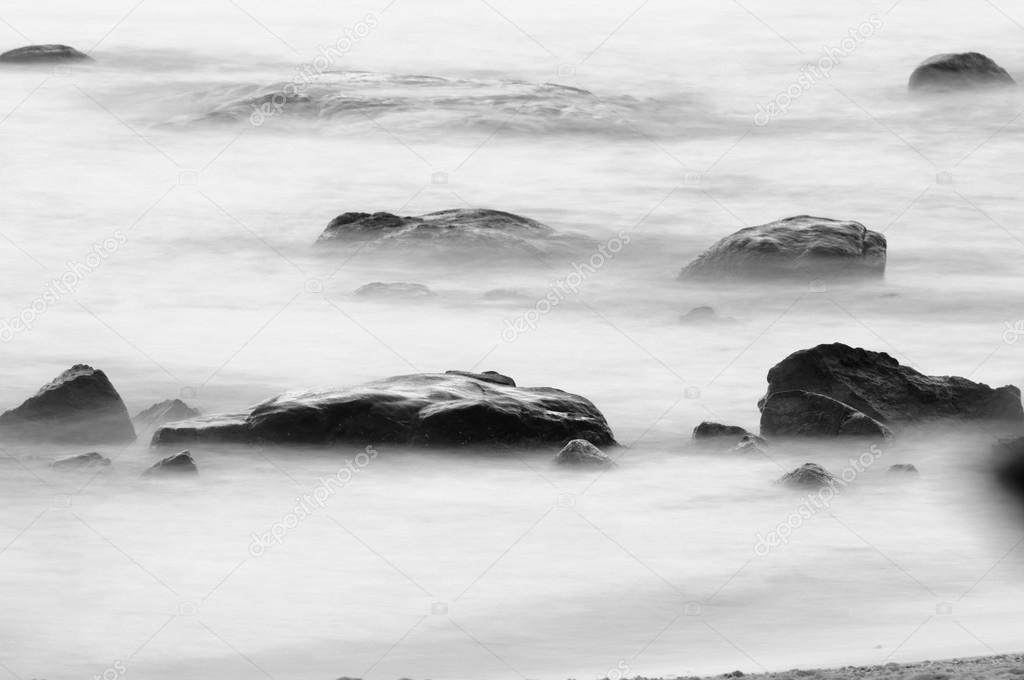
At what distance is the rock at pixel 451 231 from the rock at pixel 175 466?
22.8 feet

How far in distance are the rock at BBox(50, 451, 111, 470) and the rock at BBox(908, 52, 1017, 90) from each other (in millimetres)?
19320

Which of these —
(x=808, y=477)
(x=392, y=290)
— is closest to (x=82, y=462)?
(x=808, y=477)

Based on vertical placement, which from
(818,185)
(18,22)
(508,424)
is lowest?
(18,22)

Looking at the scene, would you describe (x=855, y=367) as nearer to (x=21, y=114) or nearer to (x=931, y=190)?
(x=931, y=190)

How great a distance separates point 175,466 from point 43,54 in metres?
20.4

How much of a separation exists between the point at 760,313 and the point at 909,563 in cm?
Result: 643

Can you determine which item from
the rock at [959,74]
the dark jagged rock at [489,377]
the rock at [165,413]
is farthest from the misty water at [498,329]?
the dark jagged rock at [489,377]

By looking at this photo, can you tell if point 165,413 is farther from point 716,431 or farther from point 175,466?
point 716,431

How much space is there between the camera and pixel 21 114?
25.1m

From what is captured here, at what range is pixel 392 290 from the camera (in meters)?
15.4

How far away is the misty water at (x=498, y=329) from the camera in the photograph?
306 inches

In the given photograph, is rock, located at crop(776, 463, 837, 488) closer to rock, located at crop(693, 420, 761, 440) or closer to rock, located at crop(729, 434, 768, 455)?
rock, located at crop(729, 434, 768, 455)

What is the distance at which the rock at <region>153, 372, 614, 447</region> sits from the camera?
1037cm

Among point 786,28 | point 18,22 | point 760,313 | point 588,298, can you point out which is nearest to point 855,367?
point 760,313
